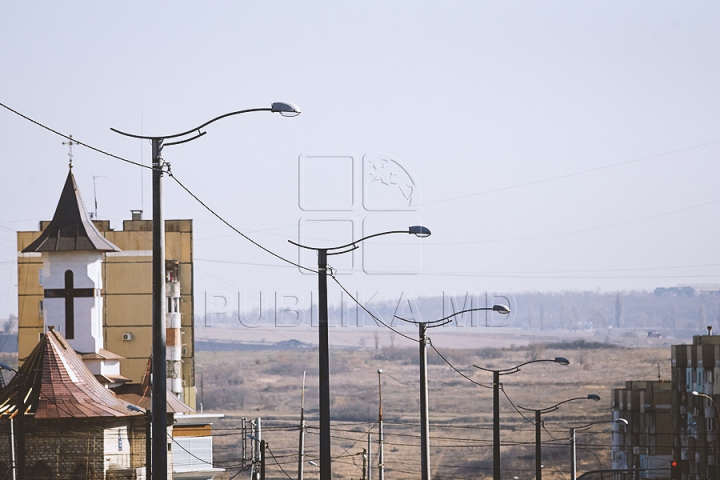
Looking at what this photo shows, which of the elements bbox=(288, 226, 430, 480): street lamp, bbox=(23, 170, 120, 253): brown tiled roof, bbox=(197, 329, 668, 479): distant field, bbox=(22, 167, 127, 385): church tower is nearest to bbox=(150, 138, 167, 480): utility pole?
bbox=(288, 226, 430, 480): street lamp

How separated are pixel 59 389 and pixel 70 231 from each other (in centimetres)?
1078

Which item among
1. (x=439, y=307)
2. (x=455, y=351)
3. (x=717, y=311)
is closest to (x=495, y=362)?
(x=455, y=351)

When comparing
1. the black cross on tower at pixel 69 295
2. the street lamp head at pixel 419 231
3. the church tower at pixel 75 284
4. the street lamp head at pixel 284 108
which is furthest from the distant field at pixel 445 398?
the street lamp head at pixel 284 108

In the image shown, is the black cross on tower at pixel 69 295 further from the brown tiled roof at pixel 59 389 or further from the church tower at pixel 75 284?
the brown tiled roof at pixel 59 389

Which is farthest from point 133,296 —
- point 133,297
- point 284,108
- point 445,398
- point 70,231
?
point 445,398

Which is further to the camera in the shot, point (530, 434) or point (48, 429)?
point (530, 434)

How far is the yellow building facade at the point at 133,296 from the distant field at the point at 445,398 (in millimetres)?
48035

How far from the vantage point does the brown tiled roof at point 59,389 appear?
58.2 meters

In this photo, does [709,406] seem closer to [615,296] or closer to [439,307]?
[439,307]

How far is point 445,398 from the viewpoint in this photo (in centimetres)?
17588

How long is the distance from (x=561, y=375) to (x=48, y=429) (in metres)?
128

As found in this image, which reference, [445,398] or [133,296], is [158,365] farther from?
[445,398]

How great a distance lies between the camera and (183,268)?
92.4 metres

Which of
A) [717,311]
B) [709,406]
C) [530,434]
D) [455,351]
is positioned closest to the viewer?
[709,406]
